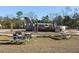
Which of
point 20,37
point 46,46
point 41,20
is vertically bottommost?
point 46,46

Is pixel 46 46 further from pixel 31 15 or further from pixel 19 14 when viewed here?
pixel 19 14

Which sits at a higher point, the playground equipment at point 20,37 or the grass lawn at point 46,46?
the playground equipment at point 20,37

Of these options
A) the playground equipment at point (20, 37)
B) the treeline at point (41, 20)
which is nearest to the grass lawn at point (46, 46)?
the playground equipment at point (20, 37)

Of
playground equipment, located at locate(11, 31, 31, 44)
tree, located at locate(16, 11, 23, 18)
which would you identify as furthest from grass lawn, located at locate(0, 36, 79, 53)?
tree, located at locate(16, 11, 23, 18)

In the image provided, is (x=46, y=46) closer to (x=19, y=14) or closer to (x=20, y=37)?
(x=20, y=37)

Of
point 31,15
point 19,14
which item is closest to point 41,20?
point 31,15

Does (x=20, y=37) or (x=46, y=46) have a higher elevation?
(x=20, y=37)

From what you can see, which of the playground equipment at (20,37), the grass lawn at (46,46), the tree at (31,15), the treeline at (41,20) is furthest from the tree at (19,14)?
the grass lawn at (46,46)

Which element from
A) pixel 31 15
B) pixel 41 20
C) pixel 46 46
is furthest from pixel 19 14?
pixel 46 46

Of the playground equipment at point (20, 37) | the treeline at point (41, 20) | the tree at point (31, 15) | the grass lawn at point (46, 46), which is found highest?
the tree at point (31, 15)

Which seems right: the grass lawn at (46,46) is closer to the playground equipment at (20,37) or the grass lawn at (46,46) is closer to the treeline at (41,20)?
the playground equipment at (20,37)

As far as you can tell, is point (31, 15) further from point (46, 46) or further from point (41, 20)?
point (46, 46)

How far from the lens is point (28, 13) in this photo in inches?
291
